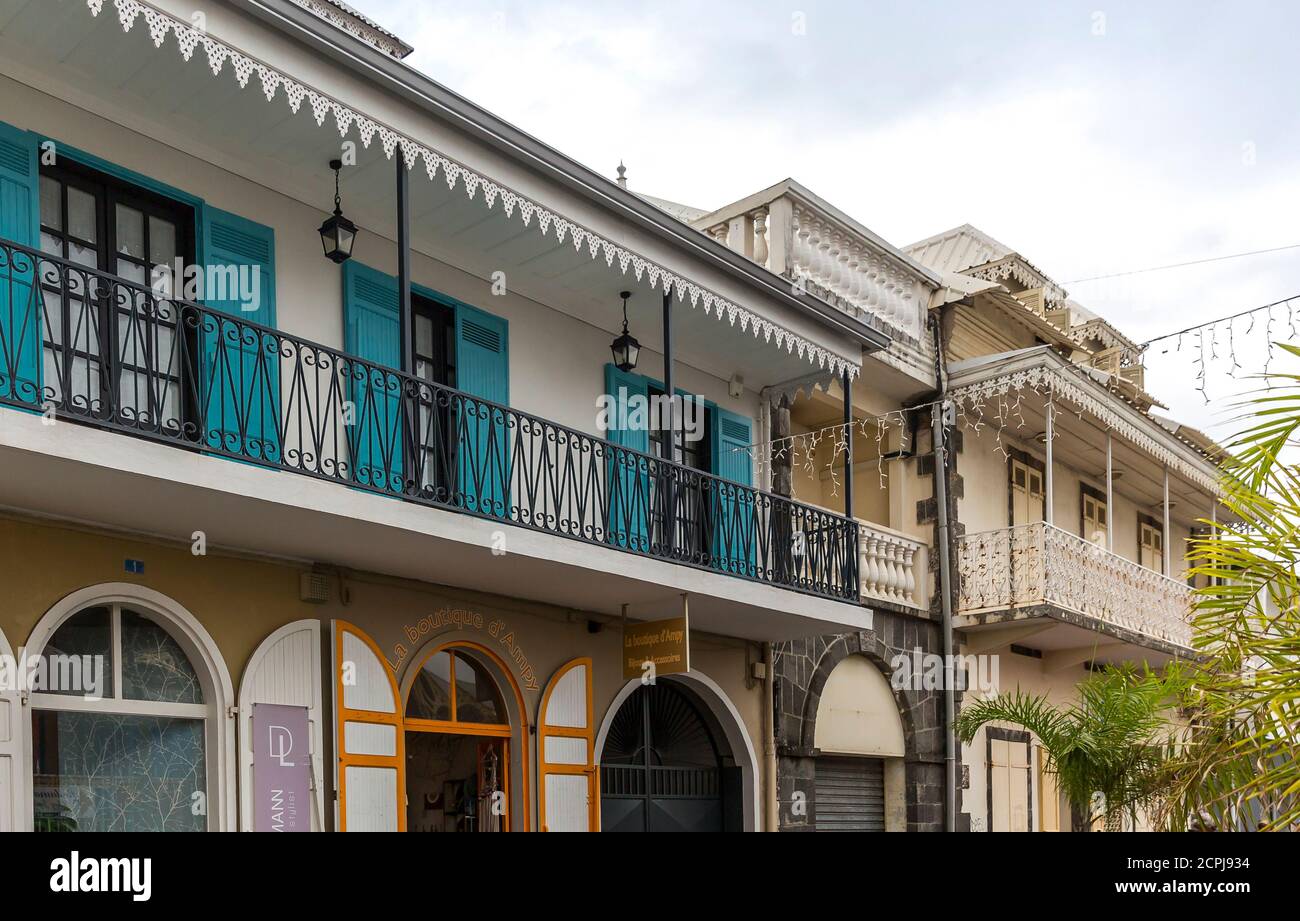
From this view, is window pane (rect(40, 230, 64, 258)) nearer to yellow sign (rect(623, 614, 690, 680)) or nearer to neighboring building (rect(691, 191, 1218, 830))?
yellow sign (rect(623, 614, 690, 680))

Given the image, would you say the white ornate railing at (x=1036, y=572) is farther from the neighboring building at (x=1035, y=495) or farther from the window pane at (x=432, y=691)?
the window pane at (x=432, y=691)

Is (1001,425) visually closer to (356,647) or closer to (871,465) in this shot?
(871,465)

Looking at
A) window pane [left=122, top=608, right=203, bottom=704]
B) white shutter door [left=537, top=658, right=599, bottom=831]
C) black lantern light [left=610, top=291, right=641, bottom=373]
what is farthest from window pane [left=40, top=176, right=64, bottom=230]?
white shutter door [left=537, top=658, right=599, bottom=831]

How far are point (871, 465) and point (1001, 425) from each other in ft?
6.73

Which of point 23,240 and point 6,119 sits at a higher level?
point 6,119

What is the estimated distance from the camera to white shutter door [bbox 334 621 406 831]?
386 inches

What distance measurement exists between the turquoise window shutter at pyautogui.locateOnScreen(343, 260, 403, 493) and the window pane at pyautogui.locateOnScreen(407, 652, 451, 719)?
67.4 inches

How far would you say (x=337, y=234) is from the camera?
32.2 feet


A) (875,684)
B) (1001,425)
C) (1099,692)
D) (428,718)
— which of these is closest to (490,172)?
(428,718)

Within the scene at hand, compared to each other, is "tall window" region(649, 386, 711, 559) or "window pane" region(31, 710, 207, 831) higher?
"tall window" region(649, 386, 711, 559)

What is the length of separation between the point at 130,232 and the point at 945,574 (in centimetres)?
1060

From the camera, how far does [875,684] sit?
1570 cm

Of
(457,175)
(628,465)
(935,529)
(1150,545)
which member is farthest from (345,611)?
(1150,545)

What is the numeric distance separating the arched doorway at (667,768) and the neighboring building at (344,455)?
0.04 metres
